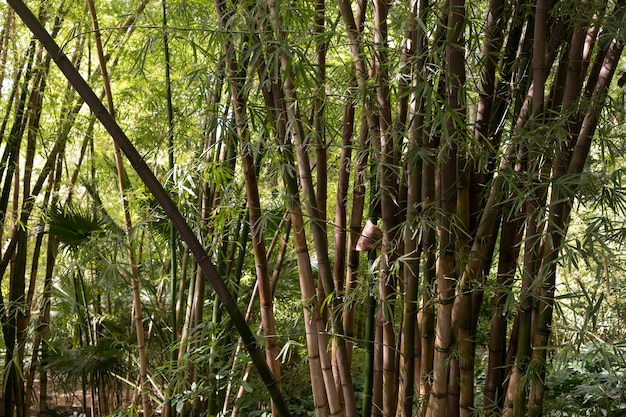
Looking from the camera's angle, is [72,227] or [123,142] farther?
[72,227]

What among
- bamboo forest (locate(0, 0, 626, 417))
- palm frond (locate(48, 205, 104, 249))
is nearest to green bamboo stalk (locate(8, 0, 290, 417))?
bamboo forest (locate(0, 0, 626, 417))

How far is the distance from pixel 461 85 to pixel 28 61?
8.05 feet

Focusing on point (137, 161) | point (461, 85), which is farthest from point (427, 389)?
point (137, 161)

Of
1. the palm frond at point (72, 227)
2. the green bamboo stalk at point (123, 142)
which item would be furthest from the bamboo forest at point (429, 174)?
the palm frond at point (72, 227)

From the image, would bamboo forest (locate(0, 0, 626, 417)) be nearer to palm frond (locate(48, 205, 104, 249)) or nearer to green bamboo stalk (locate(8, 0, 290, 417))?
green bamboo stalk (locate(8, 0, 290, 417))

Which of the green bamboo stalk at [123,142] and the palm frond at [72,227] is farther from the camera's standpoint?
the palm frond at [72,227]

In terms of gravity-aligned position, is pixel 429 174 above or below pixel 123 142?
below

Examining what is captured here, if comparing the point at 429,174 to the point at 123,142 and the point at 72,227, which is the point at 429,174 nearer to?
the point at 123,142

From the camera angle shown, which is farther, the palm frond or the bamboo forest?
the palm frond

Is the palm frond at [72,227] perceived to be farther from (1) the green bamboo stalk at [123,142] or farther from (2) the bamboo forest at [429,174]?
(1) the green bamboo stalk at [123,142]

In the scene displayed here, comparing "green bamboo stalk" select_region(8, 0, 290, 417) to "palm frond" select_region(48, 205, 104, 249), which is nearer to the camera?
"green bamboo stalk" select_region(8, 0, 290, 417)

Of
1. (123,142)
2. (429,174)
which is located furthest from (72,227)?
(429,174)

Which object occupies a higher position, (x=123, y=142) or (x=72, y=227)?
(x=123, y=142)

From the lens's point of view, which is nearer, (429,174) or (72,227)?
(429,174)
